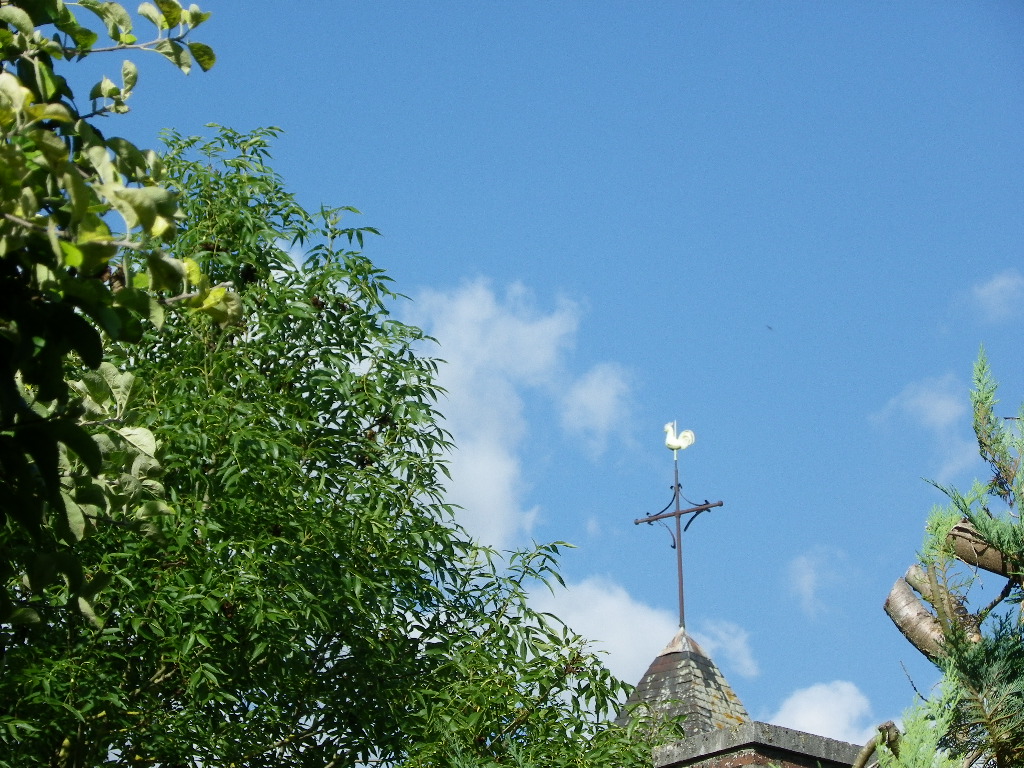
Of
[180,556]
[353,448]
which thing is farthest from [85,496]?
[353,448]

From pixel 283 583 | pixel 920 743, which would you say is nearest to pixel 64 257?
pixel 920 743

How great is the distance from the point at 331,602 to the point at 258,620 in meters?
1.21

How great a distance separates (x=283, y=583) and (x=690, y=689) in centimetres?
498

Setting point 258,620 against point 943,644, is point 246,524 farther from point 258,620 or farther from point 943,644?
point 943,644

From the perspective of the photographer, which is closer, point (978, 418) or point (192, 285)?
point (192, 285)

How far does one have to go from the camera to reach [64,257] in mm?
2707

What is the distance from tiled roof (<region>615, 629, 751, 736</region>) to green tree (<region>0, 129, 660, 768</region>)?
2148 mm

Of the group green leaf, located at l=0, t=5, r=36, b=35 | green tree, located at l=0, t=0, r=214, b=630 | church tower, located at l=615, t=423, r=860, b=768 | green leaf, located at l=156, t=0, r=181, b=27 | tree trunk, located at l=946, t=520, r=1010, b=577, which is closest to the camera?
green tree, located at l=0, t=0, r=214, b=630

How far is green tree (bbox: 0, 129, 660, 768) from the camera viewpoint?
785cm

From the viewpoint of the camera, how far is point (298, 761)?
9.38 meters

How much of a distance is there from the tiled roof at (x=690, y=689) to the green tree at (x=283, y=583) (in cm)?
215

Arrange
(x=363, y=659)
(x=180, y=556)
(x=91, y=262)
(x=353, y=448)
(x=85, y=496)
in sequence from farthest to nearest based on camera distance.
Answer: (x=353, y=448) < (x=363, y=659) < (x=180, y=556) < (x=85, y=496) < (x=91, y=262)

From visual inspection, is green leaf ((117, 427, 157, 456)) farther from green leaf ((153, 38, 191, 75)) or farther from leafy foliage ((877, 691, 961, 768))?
leafy foliage ((877, 691, 961, 768))

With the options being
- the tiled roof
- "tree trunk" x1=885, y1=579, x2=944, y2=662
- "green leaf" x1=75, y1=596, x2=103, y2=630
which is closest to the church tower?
the tiled roof
